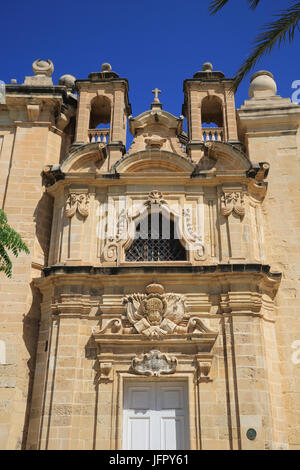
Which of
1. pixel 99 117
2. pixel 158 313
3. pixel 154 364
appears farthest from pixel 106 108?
pixel 154 364

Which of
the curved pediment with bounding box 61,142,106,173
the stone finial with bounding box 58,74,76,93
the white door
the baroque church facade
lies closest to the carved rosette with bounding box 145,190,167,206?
the baroque church facade

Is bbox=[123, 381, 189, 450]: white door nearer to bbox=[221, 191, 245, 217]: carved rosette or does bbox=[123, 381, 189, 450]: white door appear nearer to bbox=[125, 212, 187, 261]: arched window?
bbox=[125, 212, 187, 261]: arched window

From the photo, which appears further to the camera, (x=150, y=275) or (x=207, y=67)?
(x=207, y=67)

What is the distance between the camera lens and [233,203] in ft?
43.1

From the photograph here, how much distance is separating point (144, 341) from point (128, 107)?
27.7ft

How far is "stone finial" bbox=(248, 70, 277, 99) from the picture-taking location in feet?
52.6

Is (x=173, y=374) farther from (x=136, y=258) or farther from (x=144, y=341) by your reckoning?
(x=136, y=258)

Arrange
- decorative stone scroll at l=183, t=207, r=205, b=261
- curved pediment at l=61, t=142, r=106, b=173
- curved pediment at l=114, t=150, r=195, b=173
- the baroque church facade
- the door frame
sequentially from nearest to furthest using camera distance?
the door frame → the baroque church facade → decorative stone scroll at l=183, t=207, r=205, b=261 → curved pediment at l=114, t=150, r=195, b=173 → curved pediment at l=61, t=142, r=106, b=173

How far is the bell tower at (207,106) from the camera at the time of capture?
14.8m

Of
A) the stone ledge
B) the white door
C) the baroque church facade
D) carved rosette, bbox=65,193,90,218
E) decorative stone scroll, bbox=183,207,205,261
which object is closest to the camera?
the white door

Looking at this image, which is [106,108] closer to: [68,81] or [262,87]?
[68,81]

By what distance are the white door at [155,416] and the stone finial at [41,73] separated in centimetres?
998

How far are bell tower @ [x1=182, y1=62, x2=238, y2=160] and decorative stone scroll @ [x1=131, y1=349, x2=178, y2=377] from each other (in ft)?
19.5

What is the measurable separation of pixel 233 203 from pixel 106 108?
6023 millimetres
